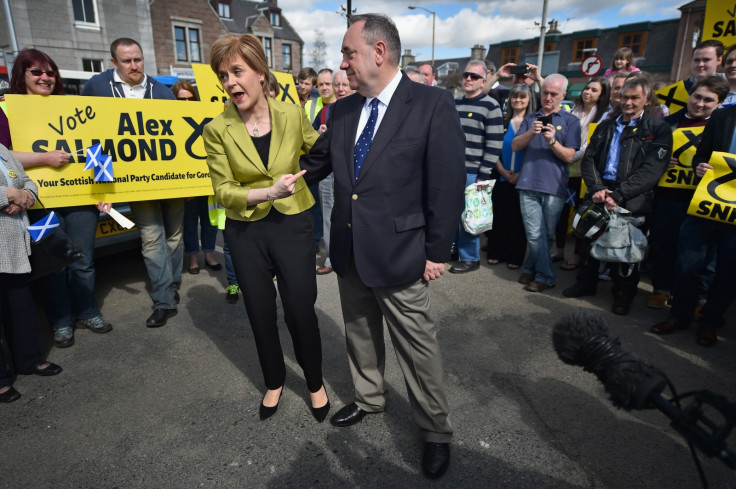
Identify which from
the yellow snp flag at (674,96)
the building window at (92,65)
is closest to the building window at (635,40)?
the yellow snp flag at (674,96)

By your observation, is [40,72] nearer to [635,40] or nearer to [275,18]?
[635,40]

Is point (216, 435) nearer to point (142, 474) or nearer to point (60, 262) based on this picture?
point (142, 474)

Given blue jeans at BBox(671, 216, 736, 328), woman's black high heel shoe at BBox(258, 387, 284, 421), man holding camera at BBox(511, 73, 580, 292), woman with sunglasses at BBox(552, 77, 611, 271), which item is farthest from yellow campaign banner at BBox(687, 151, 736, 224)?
woman's black high heel shoe at BBox(258, 387, 284, 421)

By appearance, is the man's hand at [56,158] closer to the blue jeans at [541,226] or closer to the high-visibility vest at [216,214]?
the high-visibility vest at [216,214]

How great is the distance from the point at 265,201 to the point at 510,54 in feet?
144

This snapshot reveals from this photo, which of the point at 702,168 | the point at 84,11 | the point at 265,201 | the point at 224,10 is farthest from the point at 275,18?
the point at 265,201

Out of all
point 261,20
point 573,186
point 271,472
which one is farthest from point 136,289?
point 261,20

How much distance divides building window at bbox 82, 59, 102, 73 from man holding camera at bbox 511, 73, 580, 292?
92.0ft

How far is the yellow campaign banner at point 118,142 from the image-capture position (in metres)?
3.58

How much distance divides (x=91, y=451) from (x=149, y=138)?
9.05ft

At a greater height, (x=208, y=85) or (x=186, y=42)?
(x=186, y=42)

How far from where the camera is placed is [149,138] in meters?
4.12

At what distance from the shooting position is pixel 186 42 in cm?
3403

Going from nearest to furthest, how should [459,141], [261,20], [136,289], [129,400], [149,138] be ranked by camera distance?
[459,141] < [129,400] < [149,138] < [136,289] < [261,20]
